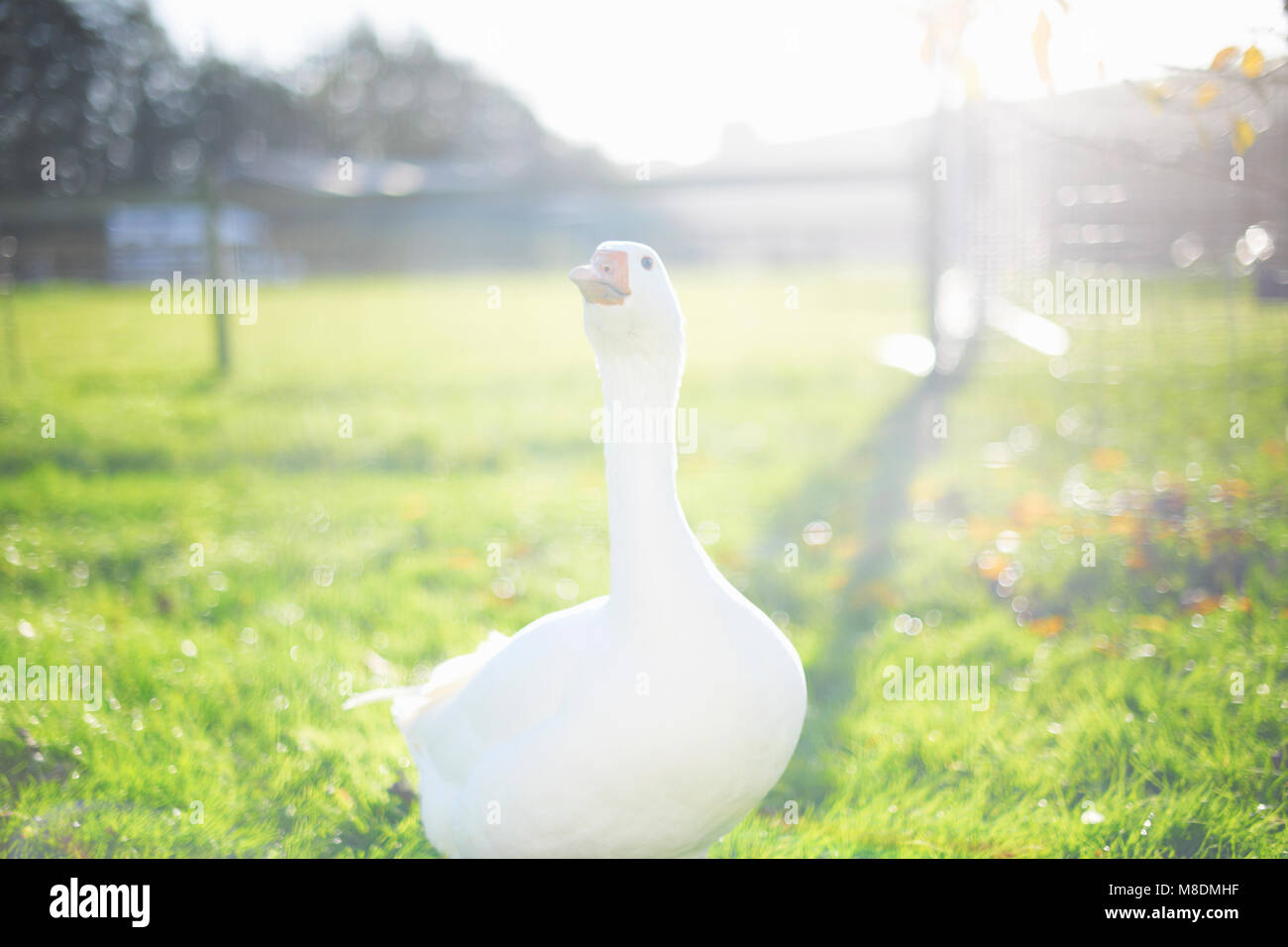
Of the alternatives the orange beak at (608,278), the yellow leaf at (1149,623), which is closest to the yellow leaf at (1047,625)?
the yellow leaf at (1149,623)

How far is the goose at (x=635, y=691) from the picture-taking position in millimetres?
2154

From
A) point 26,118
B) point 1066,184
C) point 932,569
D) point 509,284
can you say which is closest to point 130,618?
point 932,569

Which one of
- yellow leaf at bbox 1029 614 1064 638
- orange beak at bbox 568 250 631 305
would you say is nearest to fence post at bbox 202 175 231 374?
yellow leaf at bbox 1029 614 1064 638

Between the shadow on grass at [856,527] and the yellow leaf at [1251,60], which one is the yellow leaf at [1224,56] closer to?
the yellow leaf at [1251,60]

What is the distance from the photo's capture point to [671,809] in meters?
2.20

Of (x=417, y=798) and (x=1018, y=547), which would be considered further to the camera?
(x=1018, y=547)

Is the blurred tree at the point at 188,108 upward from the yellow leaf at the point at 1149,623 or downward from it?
upward

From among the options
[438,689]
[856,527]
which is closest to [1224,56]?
[438,689]

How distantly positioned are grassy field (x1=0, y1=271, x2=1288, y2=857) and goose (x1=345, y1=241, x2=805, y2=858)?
607mm

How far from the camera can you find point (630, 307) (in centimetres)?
221

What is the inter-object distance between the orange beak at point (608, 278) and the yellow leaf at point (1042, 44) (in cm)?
134
